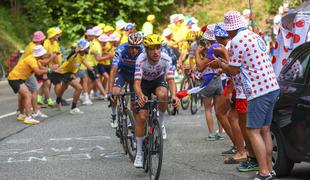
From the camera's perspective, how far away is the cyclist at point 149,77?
380 inches

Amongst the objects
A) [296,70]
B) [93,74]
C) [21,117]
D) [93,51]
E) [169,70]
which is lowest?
[21,117]

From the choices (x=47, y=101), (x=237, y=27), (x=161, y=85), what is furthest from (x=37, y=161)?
(x=47, y=101)

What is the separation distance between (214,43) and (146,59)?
1.85m

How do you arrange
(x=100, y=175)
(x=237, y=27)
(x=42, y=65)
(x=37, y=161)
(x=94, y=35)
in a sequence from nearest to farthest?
(x=237, y=27)
(x=100, y=175)
(x=37, y=161)
(x=42, y=65)
(x=94, y=35)

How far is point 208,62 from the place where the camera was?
448 inches

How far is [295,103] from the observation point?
8820 millimetres

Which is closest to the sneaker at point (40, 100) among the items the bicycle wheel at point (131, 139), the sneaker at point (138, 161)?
the bicycle wheel at point (131, 139)

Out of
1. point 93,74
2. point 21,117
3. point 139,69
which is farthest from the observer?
point 93,74

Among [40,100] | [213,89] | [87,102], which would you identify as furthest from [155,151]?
[40,100]

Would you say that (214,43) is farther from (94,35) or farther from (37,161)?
(94,35)

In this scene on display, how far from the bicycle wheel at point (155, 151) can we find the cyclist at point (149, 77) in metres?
0.40

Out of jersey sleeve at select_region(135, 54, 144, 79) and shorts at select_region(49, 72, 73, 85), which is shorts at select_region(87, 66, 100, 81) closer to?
shorts at select_region(49, 72, 73, 85)

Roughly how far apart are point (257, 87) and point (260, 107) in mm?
221

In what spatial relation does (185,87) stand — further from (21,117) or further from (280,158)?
(280,158)
